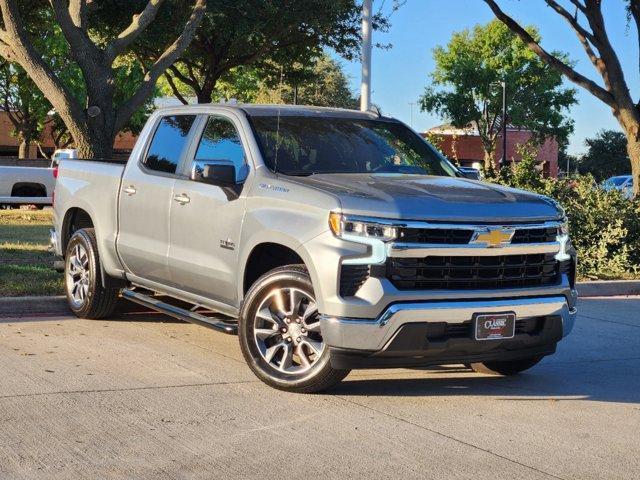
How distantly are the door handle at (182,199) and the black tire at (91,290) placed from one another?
1.56 metres

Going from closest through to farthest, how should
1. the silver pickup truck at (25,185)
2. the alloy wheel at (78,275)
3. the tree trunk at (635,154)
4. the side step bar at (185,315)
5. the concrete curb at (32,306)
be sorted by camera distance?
1. the side step bar at (185,315)
2. the alloy wheel at (78,275)
3. the concrete curb at (32,306)
4. the tree trunk at (635,154)
5. the silver pickup truck at (25,185)

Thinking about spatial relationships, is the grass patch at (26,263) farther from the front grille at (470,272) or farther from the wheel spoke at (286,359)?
the front grille at (470,272)

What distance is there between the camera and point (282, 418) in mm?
5930

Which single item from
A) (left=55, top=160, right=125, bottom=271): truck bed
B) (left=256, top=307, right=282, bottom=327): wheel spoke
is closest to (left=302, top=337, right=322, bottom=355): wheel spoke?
(left=256, top=307, right=282, bottom=327): wheel spoke

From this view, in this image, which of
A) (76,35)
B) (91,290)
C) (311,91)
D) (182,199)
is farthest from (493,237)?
(311,91)

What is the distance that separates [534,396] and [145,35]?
19831 mm

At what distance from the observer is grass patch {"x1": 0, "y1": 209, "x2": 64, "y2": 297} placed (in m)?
10.0

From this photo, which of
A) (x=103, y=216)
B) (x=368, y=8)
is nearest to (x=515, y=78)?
(x=368, y=8)

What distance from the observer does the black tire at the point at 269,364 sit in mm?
6360

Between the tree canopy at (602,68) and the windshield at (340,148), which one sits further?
the tree canopy at (602,68)

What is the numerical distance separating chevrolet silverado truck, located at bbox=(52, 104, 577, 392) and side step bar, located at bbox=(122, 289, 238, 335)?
16 mm

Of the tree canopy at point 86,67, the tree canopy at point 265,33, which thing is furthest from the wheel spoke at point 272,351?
the tree canopy at point 265,33

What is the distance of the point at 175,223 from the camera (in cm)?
770

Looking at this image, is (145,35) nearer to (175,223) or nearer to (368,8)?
(368,8)
